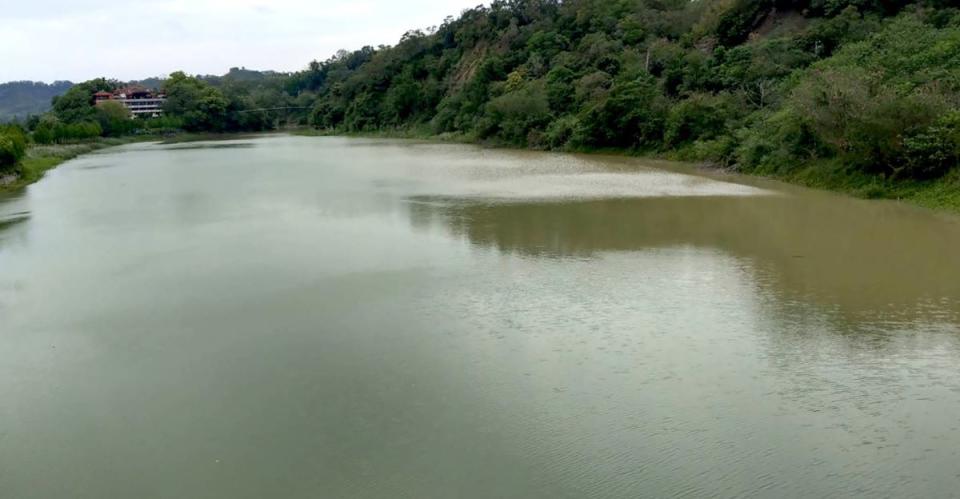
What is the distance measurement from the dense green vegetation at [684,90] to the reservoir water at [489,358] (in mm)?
2466

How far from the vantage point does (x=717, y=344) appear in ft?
21.6

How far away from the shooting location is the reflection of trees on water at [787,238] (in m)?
7.95

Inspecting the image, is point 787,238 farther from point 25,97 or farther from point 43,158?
point 25,97

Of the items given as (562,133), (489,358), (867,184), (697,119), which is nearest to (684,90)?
(697,119)

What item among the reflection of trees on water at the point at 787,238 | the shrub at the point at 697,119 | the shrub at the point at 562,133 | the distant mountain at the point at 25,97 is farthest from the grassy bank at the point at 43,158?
the distant mountain at the point at 25,97

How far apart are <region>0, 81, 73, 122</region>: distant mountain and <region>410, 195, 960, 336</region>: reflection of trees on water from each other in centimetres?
13320

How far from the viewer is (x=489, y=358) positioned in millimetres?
6309

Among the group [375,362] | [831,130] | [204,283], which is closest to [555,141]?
[831,130]

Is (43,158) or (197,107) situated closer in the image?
(43,158)

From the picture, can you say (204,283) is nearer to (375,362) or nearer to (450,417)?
(375,362)

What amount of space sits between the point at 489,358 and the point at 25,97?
532 ft

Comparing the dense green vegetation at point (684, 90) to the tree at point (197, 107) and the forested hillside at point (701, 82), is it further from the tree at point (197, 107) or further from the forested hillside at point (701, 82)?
the tree at point (197, 107)

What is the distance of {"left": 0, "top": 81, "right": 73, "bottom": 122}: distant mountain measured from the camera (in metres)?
127

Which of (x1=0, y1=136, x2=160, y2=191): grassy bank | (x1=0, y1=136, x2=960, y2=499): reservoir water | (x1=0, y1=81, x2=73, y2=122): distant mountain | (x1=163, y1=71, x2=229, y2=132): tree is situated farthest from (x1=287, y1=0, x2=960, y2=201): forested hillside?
(x1=0, y1=81, x2=73, y2=122): distant mountain
